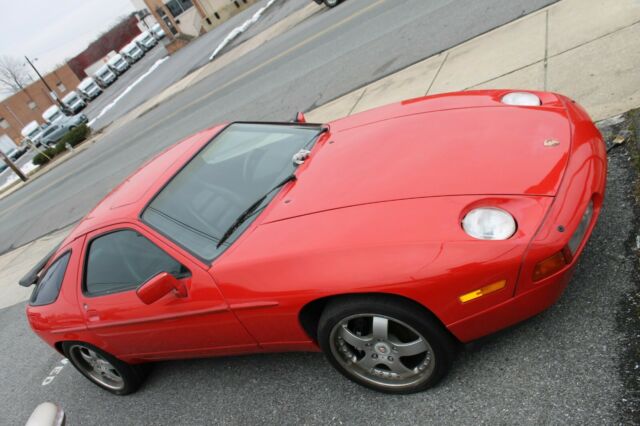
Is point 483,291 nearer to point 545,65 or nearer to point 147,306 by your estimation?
point 147,306

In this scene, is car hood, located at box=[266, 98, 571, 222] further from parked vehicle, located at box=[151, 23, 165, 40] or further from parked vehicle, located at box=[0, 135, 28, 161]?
parked vehicle, located at box=[151, 23, 165, 40]

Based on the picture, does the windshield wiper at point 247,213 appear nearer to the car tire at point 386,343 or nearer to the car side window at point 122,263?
the car side window at point 122,263

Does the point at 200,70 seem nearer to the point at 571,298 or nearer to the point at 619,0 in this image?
the point at 619,0

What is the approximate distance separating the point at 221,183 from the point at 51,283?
1702mm

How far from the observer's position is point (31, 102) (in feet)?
188

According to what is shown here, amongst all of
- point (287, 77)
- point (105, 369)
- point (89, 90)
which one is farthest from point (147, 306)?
point (89, 90)

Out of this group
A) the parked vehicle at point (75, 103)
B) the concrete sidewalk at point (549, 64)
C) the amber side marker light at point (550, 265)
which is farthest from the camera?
the parked vehicle at point (75, 103)

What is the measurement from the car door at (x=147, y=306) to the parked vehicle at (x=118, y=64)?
49890 mm

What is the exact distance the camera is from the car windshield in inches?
112

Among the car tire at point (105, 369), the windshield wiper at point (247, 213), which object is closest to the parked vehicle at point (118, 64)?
the car tire at point (105, 369)

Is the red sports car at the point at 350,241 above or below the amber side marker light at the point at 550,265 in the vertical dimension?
above

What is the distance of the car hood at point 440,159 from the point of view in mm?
2420

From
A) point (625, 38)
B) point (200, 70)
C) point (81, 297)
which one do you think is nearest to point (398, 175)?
point (81, 297)

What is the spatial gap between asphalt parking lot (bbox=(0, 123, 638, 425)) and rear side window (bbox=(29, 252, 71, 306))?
959mm
